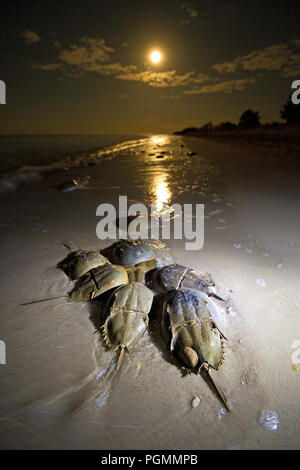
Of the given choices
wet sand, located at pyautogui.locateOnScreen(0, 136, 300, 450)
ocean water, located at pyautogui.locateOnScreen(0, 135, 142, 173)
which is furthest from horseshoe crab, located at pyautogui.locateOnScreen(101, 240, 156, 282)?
ocean water, located at pyautogui.locateOnScreen(0, 135, 142, 173)

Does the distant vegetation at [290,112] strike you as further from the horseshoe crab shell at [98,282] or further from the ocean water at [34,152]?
the horseshoe crab shell at [98,282]

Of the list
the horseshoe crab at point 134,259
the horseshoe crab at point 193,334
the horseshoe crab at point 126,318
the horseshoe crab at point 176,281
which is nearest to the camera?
the horseshoe crab at point 193,334

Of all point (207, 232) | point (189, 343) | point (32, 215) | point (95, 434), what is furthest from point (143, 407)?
point (32, 215)

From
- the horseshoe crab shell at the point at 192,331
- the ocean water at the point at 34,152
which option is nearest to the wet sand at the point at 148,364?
the horseshoe crab shell at the point at 192,331

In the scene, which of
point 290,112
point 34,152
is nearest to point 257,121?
point 290,112

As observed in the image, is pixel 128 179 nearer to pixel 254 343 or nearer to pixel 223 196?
pixel 223 196

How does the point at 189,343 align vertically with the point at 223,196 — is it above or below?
below

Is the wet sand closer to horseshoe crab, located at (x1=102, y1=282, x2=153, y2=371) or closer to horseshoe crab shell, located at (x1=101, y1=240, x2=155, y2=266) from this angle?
horseshoe crab, located at (x1=102, y1=282, x2=153, y2=371)
